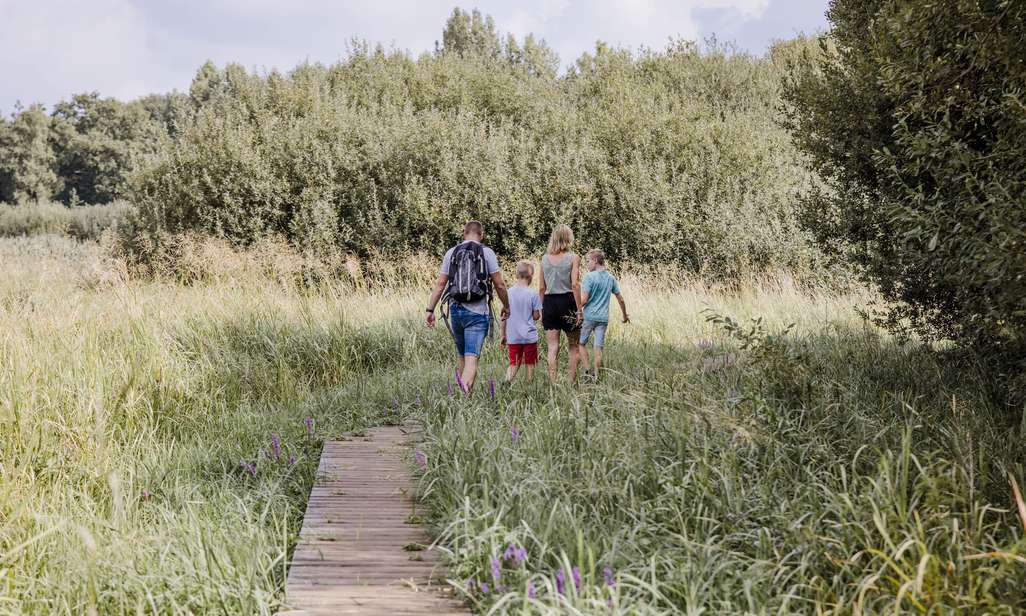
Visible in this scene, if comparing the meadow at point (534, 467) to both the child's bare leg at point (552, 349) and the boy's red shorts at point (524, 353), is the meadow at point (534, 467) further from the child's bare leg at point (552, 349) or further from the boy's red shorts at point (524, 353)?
the child's bare leg at point (552, 349)

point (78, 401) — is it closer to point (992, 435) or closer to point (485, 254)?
point (485, 254)

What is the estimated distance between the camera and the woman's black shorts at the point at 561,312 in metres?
8.47

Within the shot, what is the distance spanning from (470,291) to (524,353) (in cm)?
111

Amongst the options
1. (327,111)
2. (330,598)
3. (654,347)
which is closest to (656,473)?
(330,598)

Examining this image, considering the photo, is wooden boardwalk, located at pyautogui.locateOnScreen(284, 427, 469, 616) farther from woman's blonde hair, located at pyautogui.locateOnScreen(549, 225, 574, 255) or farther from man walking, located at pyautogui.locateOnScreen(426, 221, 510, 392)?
woman's blonde hair, located at pyautogui.locateOnScreen(549, 225, 574, 255)

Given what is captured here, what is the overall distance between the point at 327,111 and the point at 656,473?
16225 millimetres

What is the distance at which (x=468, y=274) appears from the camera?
7.12 meters

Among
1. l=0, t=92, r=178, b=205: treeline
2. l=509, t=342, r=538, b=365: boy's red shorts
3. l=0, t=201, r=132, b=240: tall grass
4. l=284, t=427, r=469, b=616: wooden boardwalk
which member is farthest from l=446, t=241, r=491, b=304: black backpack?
l=0, t=92, r=178, b=205: treeline

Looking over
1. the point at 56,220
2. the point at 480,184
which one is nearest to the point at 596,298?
the point at 480,184

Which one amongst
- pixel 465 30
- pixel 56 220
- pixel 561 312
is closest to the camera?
pixel 561 312

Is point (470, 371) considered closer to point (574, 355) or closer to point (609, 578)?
point (574, 355)

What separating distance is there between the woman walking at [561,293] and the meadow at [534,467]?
2.31 feet

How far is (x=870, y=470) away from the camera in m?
4.35

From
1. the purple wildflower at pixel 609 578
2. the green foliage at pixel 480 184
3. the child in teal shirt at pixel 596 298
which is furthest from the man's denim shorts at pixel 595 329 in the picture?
the green foliage at pixel 480 184
